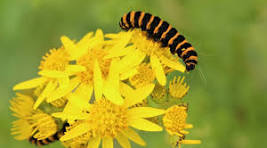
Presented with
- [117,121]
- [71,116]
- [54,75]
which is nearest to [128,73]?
[117,121]

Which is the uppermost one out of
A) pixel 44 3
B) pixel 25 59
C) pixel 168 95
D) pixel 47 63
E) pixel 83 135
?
pixel 44 3

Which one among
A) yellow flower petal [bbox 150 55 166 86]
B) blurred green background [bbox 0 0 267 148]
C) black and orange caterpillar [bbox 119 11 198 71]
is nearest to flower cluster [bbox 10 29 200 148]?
yellow flower petal [bbox 150 55 166 86]

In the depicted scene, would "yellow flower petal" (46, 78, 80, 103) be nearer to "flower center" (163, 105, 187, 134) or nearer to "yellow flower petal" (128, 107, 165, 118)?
"yellow flower petal" (128, 107, 165, 118)

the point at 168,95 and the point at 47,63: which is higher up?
the point at 47,63

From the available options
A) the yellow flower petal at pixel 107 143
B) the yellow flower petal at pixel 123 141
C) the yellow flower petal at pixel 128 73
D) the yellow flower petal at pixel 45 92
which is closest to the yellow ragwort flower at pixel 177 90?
the yellow flower petal at pixel 128 73

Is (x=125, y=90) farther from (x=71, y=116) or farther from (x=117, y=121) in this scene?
(x=71, y=116)

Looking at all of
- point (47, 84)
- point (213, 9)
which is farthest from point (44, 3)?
point (213, 9)

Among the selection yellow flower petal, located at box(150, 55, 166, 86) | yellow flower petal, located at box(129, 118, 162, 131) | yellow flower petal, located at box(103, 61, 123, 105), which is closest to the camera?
yellow flower petal, located at box(129, 118, 162, 131)

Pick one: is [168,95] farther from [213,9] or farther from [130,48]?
[213,9]
